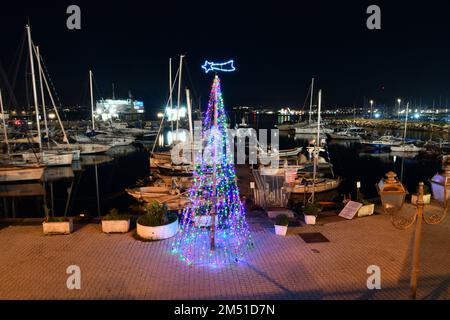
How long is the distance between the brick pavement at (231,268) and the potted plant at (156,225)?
356mm

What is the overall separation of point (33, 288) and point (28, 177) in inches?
1033

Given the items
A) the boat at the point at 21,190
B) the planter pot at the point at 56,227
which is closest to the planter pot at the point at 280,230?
the planter pot at the point at 56,227

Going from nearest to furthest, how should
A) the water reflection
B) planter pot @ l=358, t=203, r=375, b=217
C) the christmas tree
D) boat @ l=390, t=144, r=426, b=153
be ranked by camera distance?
the christmas tree < planter pot @ l=358, t=203, r=375, b=217 < the water reflection < boat @ l=390, t=144, r=426, b=153

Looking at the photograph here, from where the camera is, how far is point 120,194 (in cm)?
2845

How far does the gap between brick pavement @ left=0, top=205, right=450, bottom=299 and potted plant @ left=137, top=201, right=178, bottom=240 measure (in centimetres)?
36

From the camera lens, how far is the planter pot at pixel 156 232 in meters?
11.9

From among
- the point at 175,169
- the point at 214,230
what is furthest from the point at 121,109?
the point at 214,230

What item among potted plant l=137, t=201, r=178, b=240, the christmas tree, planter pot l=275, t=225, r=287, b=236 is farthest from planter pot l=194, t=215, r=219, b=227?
planter pot l=275, t=225, r=287, b=236

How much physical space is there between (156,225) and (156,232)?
0.80ft

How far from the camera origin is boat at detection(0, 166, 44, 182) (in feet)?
99.5

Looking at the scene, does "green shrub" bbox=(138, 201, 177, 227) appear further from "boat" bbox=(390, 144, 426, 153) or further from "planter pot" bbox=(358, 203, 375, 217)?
"boat" bbox=(390, 144, 426, 153)

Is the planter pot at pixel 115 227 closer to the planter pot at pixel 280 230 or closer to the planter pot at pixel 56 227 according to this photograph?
the planter pot at pixel 56 227

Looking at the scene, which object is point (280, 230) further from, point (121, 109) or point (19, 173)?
point (121, 109)
